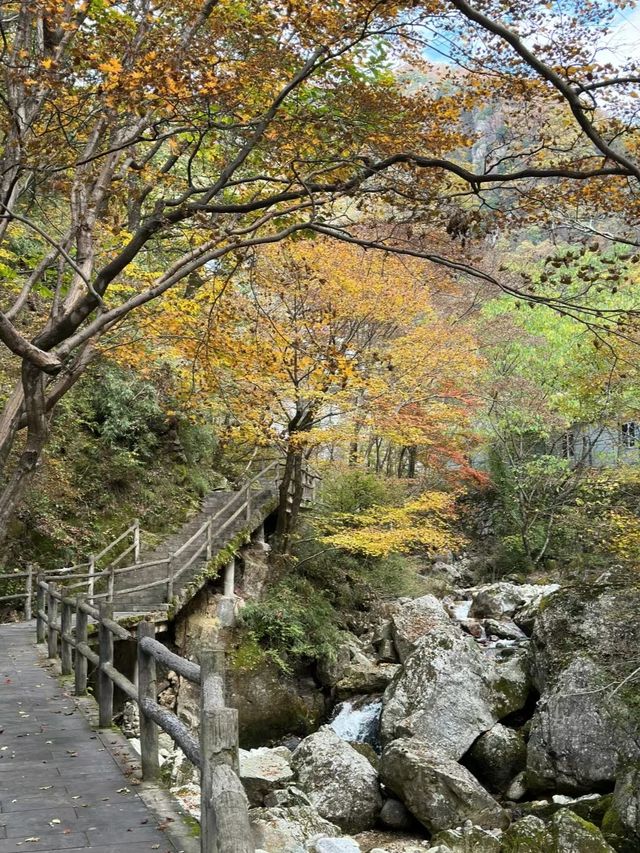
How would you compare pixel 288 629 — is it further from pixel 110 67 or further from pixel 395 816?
pixel 110 67

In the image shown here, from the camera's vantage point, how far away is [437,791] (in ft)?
30.8

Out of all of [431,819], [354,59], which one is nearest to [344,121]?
[354,59]

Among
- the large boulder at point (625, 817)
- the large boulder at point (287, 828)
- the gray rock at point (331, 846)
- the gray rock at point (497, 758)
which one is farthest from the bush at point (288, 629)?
the large boulder at point (625, 817)

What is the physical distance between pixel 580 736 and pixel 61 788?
25.3 ft

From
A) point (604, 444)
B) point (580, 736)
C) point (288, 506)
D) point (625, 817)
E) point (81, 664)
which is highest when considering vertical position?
point (604, 444)

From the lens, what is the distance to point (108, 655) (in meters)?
6.44

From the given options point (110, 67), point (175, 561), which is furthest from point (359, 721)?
point (110, 67)

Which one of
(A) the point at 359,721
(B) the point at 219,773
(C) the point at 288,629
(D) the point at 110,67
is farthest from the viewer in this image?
(C) the point at 288,629

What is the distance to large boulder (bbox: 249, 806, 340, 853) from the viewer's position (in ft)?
24.0

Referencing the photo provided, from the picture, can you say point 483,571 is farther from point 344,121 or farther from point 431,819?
point 344,121

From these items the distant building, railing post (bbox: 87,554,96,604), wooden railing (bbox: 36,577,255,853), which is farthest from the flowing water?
the distant building

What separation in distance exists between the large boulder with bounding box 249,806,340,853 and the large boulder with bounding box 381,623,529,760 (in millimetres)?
2828

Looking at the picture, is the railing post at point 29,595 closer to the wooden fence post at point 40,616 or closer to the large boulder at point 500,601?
the wooden fence post at point 40,616

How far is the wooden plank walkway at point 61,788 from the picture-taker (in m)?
3.98
